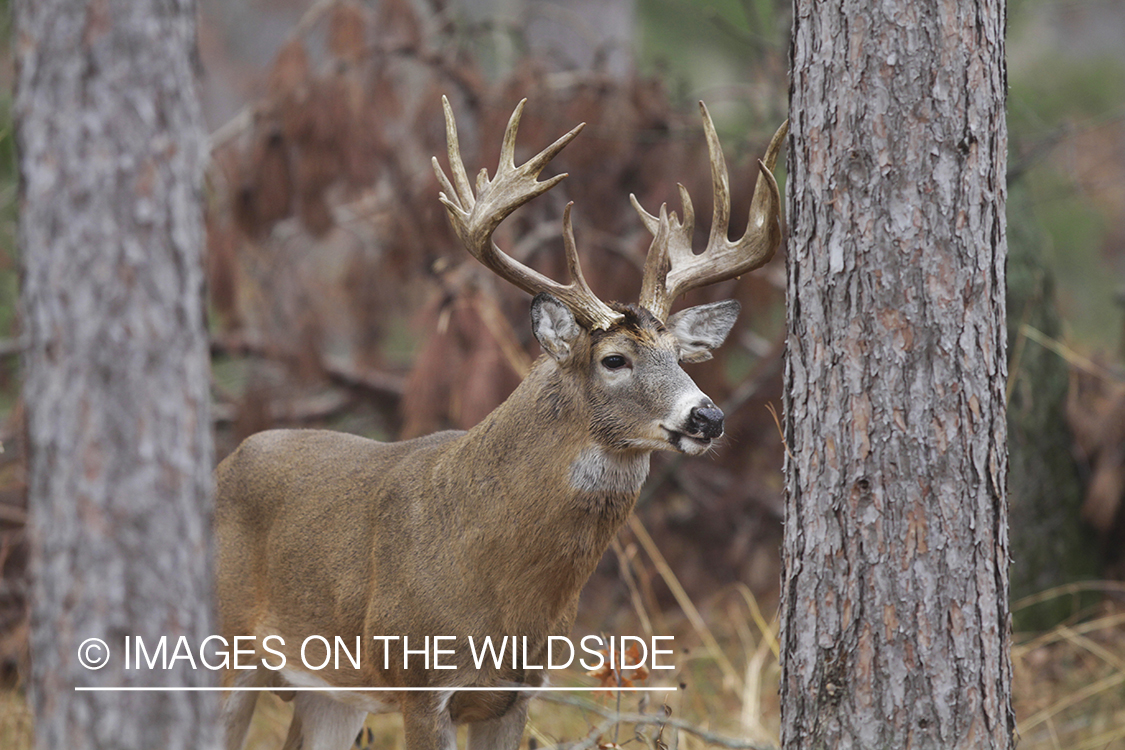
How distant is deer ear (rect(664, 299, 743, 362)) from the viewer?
4.67 m

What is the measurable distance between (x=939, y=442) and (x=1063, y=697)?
12.8ft

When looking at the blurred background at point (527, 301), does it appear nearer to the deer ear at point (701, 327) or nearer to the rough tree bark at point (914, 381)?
the deer ear at point (701, 327)

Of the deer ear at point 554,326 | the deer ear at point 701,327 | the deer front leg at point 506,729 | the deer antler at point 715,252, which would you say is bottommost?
the deer front leg at point 506,729

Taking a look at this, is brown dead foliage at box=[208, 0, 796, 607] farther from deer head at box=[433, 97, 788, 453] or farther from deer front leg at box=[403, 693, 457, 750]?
deer front leg at box=[403, 693, 457, 750]

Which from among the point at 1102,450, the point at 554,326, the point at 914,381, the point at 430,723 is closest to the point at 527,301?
the point at 1102,450

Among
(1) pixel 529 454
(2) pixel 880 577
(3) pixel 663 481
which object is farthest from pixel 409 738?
(3) pixel 663 481

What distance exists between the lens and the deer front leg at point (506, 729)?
436 centimetres

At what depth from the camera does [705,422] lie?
405 cm

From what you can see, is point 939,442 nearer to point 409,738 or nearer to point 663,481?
point 409,738

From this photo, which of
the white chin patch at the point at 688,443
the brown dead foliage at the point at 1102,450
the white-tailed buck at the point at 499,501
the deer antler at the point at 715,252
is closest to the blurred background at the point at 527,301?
the brown dead foliage at the point at 1102,450

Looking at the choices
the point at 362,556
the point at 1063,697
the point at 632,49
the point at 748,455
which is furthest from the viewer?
the point at 632,49

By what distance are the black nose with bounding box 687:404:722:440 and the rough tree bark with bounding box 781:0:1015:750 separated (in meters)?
0.76

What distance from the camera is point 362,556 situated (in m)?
4.61

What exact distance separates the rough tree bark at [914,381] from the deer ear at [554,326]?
1.23 metres
